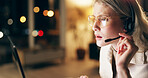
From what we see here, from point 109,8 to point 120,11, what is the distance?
0.05 meters

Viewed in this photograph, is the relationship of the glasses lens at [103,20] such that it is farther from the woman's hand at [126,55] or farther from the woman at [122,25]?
the woman's hand at [126,55]

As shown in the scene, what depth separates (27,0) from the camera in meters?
5.64

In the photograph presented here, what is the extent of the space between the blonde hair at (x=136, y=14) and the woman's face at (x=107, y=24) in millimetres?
22

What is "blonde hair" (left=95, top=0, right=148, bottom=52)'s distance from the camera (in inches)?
28.9

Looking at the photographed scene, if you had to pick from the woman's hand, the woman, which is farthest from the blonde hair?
the woman's hand

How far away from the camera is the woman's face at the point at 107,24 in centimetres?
75

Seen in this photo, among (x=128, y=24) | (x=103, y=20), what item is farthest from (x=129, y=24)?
(x=103, y=20)

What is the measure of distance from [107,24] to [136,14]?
137 millimetres

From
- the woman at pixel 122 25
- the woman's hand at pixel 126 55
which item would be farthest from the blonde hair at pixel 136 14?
the woman's hand at pixel 126 55

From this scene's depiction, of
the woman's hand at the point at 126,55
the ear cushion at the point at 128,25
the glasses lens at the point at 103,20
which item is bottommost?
the woman's hand at the point at 126,55

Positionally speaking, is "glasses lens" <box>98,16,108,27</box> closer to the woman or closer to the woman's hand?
the woman

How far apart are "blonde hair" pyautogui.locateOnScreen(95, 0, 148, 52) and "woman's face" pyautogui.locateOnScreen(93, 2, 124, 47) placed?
22 millimetres

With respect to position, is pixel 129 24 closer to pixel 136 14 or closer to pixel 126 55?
pixel 136 14

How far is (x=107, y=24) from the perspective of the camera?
763mm
